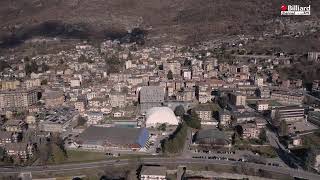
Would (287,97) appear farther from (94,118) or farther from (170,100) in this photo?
(94,118)

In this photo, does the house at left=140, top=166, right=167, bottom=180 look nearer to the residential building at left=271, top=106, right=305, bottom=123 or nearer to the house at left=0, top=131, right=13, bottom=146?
the house at left=0, top=131, right=13, bottom=146

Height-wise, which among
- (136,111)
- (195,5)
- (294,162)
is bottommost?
(294,162)

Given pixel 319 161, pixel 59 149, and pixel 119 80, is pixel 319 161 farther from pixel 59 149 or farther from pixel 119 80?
pixel 119 80

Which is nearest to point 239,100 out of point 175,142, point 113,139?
point 175,142

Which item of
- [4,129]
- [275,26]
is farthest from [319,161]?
[275,26]

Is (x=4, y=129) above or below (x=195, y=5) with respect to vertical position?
below
